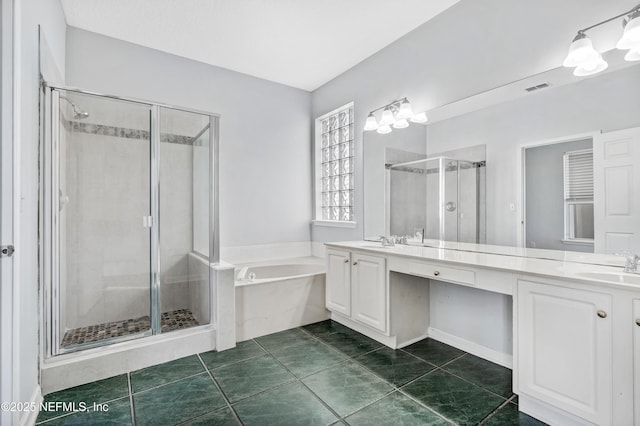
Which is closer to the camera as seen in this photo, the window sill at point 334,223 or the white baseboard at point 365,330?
the white baseboard at point 365,330

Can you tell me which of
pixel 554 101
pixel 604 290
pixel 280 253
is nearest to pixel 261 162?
pixel 280 253

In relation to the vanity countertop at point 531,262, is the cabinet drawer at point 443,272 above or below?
below

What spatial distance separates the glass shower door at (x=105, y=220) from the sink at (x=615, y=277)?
8.89 ft

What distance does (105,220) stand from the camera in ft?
7.61

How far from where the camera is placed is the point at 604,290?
4.24ft

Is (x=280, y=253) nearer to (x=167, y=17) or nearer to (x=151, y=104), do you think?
(x=151, y=104)

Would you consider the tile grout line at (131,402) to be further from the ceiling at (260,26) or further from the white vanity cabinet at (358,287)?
the ceiling at (260,26)

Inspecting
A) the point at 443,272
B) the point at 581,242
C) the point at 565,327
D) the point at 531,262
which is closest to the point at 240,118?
the point at 443,272

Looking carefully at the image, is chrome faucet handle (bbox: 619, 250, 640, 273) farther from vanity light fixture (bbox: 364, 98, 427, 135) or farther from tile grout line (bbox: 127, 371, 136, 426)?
tile grout line (bbox: 127, 371, 136, 426)

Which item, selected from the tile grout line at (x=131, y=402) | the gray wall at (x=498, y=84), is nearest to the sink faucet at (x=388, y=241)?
the gray wall at (x=498, y=84)

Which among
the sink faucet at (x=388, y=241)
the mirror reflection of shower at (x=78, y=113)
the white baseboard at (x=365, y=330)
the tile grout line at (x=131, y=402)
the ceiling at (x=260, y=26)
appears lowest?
the tile grout line at (x=131, y=402)

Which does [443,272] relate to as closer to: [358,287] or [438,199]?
[438,199]

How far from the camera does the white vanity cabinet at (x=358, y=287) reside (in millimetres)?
2410

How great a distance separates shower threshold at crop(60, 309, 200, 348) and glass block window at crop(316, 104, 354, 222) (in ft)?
6.65
